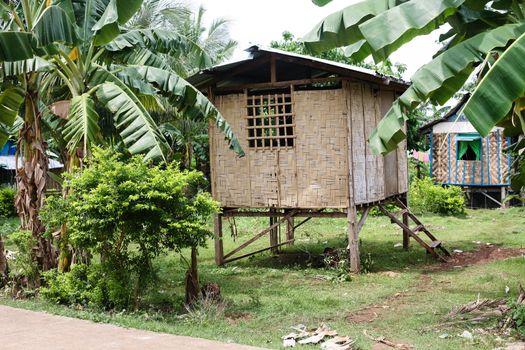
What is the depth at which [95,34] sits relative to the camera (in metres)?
8.13

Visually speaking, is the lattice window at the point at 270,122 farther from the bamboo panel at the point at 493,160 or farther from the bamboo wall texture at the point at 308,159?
the bamboo panel at the point at 493,160

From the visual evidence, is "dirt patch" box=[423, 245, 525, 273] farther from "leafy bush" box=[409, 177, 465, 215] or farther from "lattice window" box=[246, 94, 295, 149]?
"leafy bush" box=[409, 177, 465, 215]

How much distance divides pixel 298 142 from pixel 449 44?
394 centimetres

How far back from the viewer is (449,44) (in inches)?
336

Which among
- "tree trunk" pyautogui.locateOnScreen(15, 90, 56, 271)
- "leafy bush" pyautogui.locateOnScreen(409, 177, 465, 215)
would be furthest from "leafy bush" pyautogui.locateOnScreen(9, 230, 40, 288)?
"leafy bush" pyautogui.locateOnScreen(409, 177, 465, 215)

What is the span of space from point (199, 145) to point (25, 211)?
15.5 metres

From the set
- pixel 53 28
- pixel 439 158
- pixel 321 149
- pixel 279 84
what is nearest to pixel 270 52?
Result: pixel 279 84

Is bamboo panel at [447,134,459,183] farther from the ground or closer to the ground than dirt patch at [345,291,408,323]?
farther from the ground

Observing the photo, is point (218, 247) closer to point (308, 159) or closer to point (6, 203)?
point (308, 159)

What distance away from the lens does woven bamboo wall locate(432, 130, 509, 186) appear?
74.8ft

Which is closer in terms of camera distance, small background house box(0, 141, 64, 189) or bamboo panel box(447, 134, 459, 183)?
bamboo panel box(447, 134, 459, 183)

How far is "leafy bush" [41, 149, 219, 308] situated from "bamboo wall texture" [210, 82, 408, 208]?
343cm

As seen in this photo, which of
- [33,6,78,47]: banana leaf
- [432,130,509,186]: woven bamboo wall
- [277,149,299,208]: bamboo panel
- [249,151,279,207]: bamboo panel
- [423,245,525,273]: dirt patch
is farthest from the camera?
[432,130,509,186]: woven bamboo wall

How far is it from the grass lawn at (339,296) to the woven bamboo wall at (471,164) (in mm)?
7020
